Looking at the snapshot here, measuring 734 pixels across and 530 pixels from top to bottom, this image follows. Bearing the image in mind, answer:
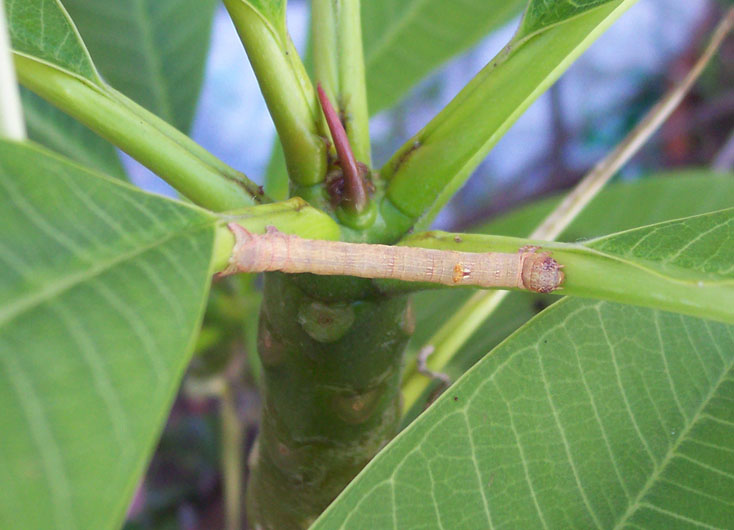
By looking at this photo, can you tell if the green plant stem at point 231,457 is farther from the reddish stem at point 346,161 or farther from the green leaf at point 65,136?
the reddish stem at point 346,161

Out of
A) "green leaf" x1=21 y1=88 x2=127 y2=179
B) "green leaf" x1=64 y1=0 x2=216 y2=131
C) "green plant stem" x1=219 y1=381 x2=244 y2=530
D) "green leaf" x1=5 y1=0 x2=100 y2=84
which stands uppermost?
"green leaf" x1=5 y1=0 x2=100 y2=84

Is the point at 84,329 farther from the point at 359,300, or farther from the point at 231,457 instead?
the point at 231,457

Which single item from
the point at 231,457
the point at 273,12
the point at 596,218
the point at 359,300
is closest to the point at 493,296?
the point at 359,300

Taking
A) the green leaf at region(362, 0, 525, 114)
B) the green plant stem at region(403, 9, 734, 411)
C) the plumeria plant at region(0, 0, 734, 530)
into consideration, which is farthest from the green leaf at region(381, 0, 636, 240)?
the green leaf at region(362, 0, 525, 114)

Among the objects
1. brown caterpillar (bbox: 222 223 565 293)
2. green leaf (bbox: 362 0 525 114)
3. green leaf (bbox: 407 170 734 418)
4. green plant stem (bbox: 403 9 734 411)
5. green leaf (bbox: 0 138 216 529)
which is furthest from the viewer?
green leaf (bbox: 407 170 734 418)

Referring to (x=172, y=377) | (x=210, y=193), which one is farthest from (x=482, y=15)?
(x=172, y=377)

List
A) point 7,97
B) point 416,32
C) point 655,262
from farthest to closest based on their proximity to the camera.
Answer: point 416,32, point 655,262, point 7,97

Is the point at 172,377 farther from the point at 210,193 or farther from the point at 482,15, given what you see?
the point at 482,15

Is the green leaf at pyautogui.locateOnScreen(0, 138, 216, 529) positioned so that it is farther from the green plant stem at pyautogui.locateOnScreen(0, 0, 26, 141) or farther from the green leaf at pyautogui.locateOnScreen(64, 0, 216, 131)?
the green leaf at pyautogui.locateOnScreen(64, 0, 216, 131)
